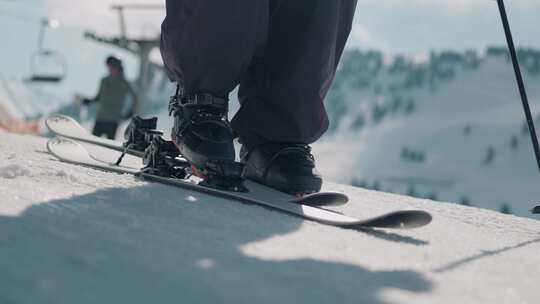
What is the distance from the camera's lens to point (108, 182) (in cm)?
195

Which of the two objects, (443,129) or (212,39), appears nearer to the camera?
(212,39)

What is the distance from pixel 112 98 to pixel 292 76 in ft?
24.6

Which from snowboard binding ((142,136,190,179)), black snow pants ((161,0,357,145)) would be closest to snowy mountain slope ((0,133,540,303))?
snowboard binding ((142,136,190,179))

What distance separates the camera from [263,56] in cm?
221

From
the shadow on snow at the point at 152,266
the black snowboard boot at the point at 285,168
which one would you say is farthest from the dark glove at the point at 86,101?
the shadow on snow at the point at 152,266

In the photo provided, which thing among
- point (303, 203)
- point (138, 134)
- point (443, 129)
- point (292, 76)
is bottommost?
point (443, 129)

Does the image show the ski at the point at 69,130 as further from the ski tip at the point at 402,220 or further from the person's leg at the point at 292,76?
the ski tip at the point at 402,220

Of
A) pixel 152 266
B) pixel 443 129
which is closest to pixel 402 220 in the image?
pixel 152 266

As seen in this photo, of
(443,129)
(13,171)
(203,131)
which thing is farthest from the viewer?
(443,129)

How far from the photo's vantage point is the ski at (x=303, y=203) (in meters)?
1.51

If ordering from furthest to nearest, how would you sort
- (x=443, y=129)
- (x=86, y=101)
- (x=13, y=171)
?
(x=443, y=129) → (x=86, y=101) → (x=13, y=171)

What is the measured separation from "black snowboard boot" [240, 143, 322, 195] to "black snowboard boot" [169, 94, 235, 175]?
0.52 feet

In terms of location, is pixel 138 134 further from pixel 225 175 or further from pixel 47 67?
pixel 47 67

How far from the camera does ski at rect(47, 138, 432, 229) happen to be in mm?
1511
